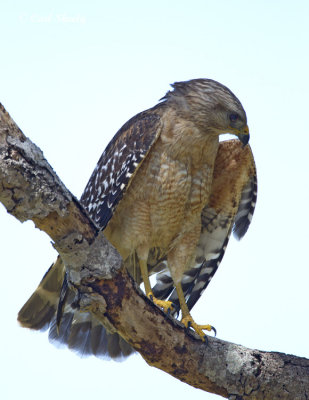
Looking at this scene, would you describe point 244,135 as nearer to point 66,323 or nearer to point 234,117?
point 234,117

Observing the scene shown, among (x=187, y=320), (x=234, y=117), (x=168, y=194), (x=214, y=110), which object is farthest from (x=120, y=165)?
(x=187, y=320)

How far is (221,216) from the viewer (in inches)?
287

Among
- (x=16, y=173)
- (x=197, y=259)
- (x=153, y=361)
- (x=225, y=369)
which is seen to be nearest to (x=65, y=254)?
(x=16, y=173)

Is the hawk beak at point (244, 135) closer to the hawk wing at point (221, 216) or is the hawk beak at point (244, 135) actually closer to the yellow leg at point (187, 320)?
the hawk wing at point (221, 216)

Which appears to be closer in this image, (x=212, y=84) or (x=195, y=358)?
(x=195, y=358)

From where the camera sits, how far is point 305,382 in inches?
212

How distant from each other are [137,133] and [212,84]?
104 centimetres

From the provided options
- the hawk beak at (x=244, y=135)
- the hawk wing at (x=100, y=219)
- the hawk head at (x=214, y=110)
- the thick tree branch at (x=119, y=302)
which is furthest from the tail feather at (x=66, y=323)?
the hawk beak at (x=244, y=135)

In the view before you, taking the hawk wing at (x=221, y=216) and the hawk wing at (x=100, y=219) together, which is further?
the hawk wing at (x=221, y=216)

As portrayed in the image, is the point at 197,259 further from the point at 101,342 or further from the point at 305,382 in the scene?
the point at 305,382

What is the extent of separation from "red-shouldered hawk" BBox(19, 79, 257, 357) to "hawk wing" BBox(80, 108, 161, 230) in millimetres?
11

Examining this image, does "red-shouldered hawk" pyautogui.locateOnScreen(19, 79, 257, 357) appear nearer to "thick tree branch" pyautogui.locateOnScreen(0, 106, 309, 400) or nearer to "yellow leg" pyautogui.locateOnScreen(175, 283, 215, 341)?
"yellow leg" pyautogui.locateOnScreen(175, 283, 215, 341)

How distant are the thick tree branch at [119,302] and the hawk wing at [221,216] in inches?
67.7

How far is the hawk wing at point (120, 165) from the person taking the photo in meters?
6.53
